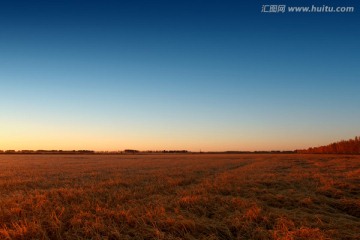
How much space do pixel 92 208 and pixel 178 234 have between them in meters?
3.50

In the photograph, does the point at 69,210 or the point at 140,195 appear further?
the point at 140,195

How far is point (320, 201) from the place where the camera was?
37.1 ft

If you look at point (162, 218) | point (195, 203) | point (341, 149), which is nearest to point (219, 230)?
point (162, 218)

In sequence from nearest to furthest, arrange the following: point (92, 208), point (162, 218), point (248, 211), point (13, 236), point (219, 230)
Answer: point (13, 236), point (219, 230), point (162, 218), point (248, 211), point (92, 208)

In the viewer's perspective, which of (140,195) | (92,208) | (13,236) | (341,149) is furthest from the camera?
(341,149)

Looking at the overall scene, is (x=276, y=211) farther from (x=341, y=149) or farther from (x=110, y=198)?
(x=341, y=149)

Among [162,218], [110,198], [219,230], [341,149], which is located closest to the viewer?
[219,230]

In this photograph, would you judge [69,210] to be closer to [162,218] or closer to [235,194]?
[162,218]

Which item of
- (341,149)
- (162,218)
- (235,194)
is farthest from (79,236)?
(341,149)

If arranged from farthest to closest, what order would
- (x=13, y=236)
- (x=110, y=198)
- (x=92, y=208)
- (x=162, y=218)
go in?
(x=110, y=198) → (x=92, y=208) → (x=162, y=218) → (x=13, y=236)

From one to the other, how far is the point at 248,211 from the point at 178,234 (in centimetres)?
260

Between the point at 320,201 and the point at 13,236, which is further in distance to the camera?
the point at 320,201

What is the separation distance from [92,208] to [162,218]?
8.60ft

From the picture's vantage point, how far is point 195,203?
1005cm
